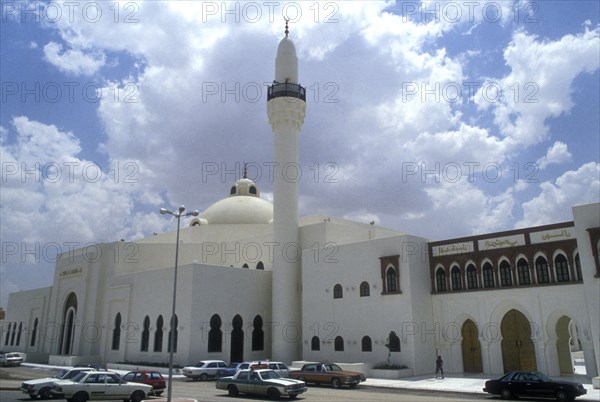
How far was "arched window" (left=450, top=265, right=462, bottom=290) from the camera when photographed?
27.8 meters

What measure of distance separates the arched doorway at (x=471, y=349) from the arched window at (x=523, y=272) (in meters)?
3.89

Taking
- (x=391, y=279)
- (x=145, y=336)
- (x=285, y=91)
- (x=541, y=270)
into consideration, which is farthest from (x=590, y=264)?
(x=145, y=336)

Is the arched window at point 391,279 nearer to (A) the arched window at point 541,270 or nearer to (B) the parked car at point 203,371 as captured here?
(A) the arched window at point 541,270

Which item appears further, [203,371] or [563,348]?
[203,371]

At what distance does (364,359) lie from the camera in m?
29.2

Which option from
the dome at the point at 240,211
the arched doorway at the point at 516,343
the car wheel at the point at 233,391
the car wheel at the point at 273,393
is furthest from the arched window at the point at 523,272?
the dome at the point at 240,211

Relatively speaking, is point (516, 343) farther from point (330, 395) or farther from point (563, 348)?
point (330, 395)

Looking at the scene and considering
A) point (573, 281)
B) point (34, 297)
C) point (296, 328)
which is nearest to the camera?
point (573, 281)

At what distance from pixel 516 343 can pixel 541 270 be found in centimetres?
430

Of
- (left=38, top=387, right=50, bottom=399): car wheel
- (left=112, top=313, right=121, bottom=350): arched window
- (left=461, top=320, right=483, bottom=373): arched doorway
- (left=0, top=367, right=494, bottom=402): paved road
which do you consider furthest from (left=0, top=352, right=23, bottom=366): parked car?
(left=461, top=320, right=483, bottom=373): arched doorway

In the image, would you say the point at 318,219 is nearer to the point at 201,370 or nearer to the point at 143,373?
the point at 201,370

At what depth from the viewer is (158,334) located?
110 ft

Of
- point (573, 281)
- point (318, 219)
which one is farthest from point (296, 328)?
point (573, 281)

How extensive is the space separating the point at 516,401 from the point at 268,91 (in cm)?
2601
